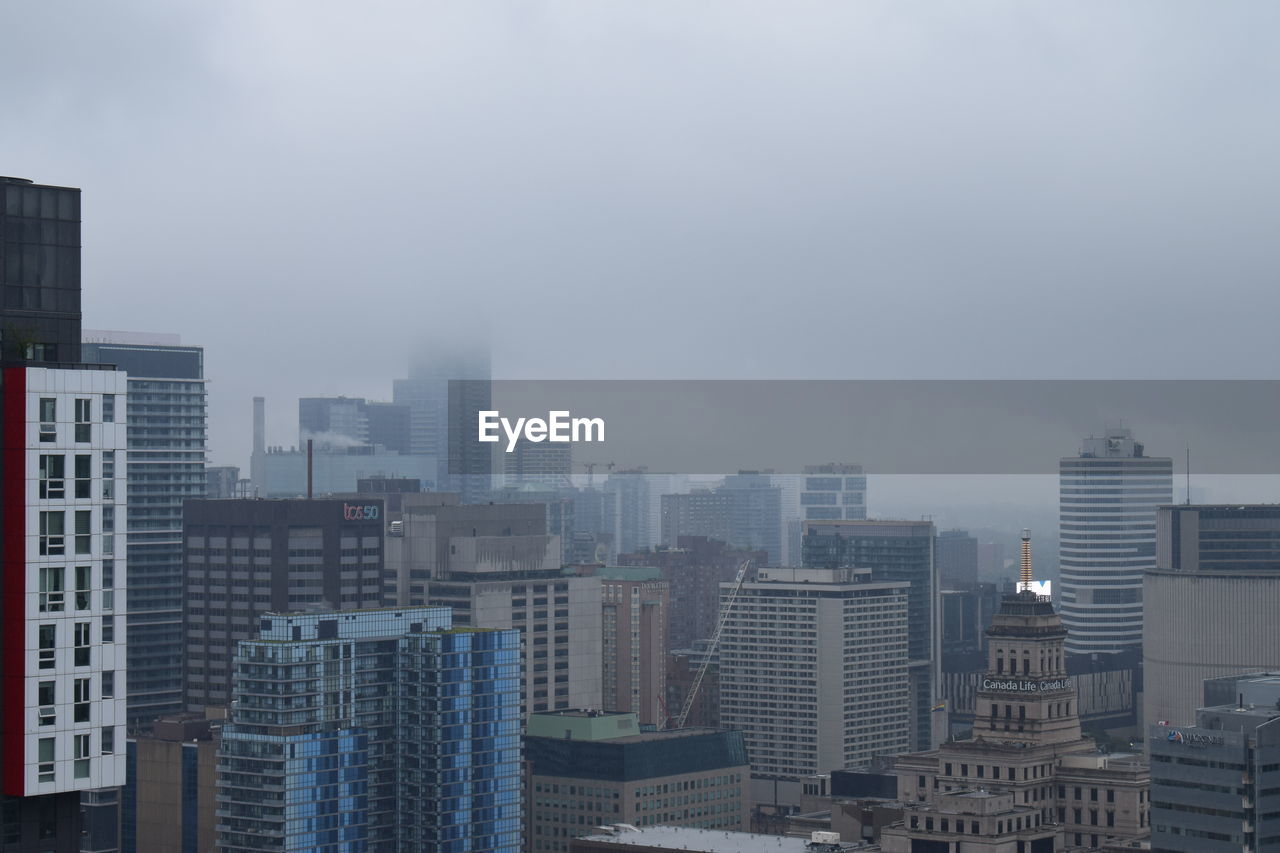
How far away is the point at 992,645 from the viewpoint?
8200 centimetres

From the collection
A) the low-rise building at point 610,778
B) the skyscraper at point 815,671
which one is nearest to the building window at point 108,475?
the low-rise building at point 610,778

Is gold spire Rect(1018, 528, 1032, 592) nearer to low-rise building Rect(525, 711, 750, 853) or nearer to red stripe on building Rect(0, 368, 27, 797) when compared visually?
low-rise building Rect(525, 711, 750, 853)

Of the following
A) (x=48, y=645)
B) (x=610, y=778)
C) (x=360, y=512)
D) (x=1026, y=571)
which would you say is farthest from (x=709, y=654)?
(x=48, y=645)

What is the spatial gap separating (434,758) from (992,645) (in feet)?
81.2

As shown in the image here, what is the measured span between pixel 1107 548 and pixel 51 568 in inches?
5350

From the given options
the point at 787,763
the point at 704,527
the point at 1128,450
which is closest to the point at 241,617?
the point at 787,763

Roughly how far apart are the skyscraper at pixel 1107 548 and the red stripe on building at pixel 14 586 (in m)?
131

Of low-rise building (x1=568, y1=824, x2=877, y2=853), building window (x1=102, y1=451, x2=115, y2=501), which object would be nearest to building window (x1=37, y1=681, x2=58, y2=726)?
building window (x1=102, y1=451, x2=115, y2=501)

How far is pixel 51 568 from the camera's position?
24.3 m

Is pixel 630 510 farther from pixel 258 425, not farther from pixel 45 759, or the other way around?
pixel 45 759

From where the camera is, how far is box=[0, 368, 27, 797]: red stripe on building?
23.9 metres

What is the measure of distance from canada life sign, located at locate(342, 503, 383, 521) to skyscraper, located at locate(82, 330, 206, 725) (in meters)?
16.0

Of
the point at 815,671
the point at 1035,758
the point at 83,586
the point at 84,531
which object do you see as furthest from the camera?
the point at 815,671

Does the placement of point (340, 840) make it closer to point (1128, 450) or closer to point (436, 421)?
point (436, 421)
